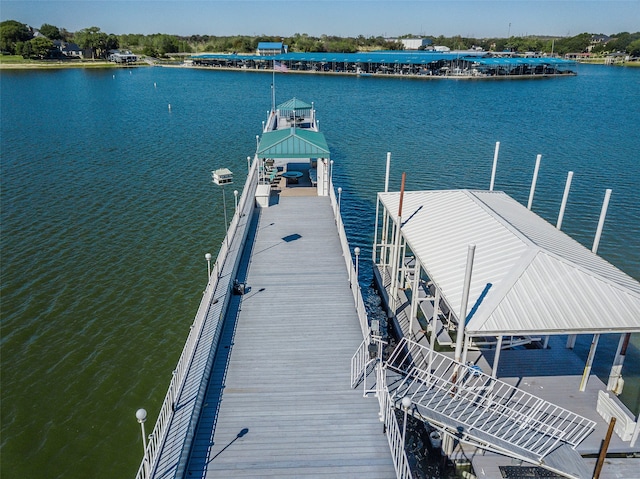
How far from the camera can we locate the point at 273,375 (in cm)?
1103

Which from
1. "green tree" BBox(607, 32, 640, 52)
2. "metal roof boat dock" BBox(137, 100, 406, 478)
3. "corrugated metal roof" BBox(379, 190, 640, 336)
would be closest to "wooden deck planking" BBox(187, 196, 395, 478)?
"metal roof boat dock" BBox(137, 100, 406, 478)

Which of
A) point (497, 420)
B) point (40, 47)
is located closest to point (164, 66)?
point (40, 47)

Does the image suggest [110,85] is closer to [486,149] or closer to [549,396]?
[486,149]

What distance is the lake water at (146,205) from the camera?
13227 millimetres

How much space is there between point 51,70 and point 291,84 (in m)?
65.5

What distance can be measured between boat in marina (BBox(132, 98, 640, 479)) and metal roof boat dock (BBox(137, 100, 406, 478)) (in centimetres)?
3

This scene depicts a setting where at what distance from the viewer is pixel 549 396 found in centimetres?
1188

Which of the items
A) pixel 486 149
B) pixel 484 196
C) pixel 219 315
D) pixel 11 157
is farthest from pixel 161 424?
pixel 486 149

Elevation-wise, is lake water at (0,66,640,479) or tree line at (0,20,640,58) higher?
tree line at (0,20,640,58)

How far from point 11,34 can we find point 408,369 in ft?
523

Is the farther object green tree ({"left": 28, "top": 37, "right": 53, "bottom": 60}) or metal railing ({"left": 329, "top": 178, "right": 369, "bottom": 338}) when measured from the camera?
green tree ({"left": 28, "top": 37, "right": 53, "bottom": 60})

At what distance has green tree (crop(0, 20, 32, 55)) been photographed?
130m

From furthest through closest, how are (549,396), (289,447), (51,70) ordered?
(51,70) → (549,396) → (289,447)

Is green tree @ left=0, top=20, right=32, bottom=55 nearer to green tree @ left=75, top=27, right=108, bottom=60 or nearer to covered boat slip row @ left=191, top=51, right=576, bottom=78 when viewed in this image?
green tree @ left=75, top=27, right=108, bottom=60
